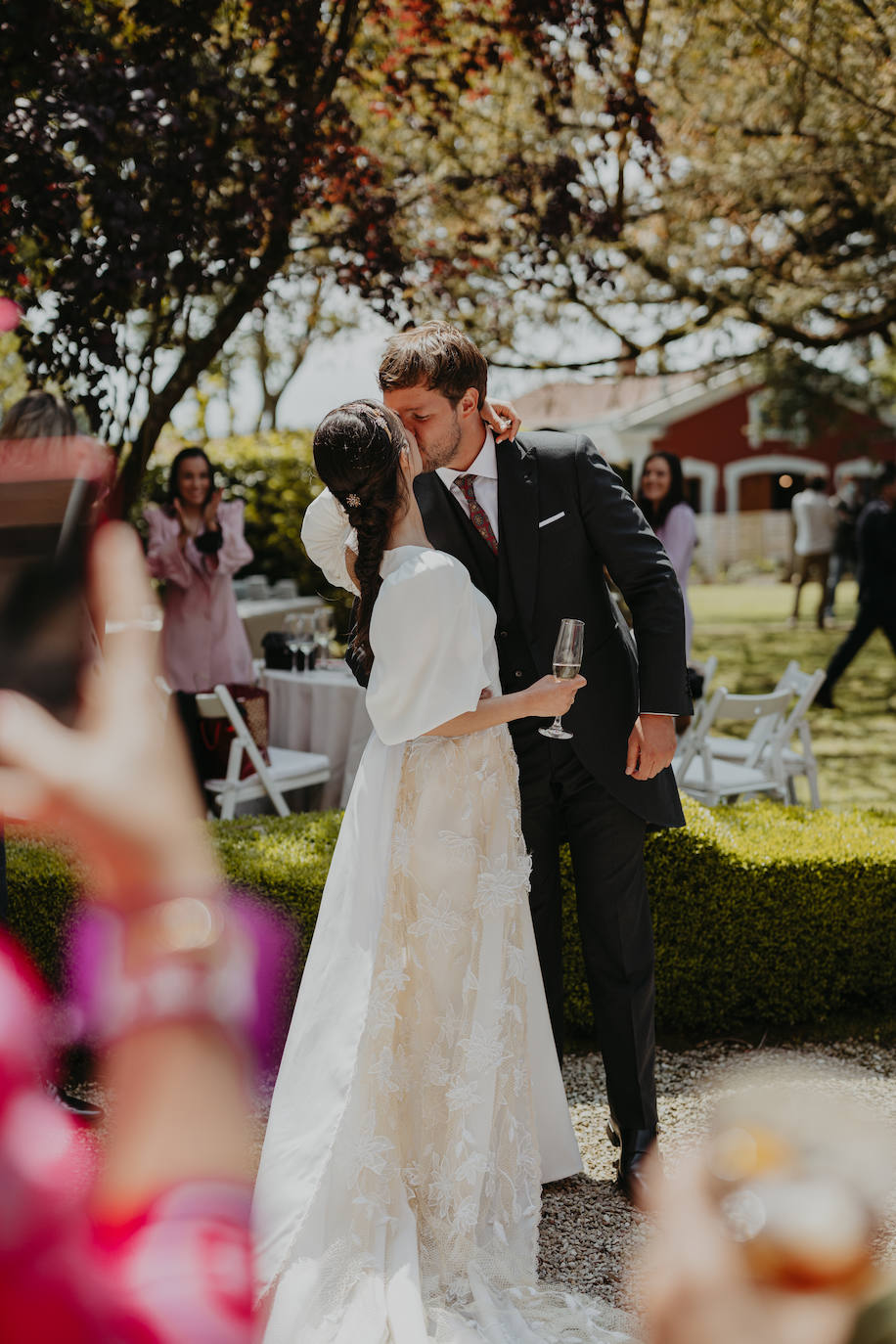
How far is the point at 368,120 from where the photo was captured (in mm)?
9055

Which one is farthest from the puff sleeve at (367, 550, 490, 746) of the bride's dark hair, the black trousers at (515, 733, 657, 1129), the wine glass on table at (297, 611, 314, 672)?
the wine glass on table at (297, 611, 314, 672)

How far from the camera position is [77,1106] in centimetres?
364

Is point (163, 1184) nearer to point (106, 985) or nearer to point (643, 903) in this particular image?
point (106, 985)

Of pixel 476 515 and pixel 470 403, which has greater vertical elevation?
pixel 470 403

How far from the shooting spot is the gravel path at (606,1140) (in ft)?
9.23

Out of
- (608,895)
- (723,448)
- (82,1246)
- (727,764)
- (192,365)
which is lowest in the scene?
(727,764)

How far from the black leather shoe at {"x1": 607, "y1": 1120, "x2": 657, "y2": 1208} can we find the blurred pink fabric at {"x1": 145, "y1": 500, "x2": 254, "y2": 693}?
4007mm

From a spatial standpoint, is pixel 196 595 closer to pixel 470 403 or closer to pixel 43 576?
pixel 470 403

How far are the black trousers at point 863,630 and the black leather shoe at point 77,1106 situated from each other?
7.68 m

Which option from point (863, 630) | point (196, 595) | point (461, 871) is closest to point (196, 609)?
point (196, 595)

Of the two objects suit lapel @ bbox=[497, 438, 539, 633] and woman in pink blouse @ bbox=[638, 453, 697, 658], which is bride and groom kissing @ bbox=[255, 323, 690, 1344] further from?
woman in pink blouse @ bbox=[638, 453, 697, 658]

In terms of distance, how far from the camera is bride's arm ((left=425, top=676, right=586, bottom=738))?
2.61 metres

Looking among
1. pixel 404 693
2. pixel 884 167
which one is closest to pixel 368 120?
pixel 884 167

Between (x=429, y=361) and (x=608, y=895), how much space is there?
1.47 metres
